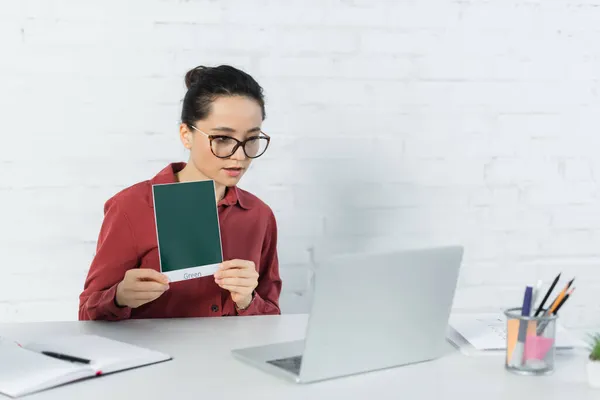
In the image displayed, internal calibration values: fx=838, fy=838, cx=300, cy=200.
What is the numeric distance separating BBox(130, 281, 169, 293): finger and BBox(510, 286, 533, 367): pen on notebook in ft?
2.26

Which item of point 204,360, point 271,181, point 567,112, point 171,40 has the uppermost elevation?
point 171,40

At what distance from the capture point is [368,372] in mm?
1366

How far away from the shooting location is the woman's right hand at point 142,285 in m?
1.67

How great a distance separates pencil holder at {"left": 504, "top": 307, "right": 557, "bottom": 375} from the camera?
1.36 metres

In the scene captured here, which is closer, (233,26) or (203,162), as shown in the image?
(203,162)

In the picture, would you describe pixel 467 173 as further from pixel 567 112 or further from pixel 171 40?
pixel 171 40

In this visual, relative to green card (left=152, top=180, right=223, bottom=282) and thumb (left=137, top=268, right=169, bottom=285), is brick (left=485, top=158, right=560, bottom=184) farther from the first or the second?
thumb (left=137, top=268, right=169, bottom=285)

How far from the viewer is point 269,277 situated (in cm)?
225

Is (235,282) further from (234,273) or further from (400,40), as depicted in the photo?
(400,40)

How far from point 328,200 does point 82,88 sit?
820mm

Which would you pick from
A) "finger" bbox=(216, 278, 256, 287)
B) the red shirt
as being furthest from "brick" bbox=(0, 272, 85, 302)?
"finger" bbox=(216, 278, 256, 287)

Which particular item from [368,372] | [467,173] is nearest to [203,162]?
[368,372]

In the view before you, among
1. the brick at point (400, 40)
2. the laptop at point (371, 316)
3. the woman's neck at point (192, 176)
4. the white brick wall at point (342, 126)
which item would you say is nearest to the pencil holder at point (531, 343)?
the laptop at point (371, 316)

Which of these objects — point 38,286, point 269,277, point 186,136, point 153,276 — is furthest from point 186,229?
point 38,286
